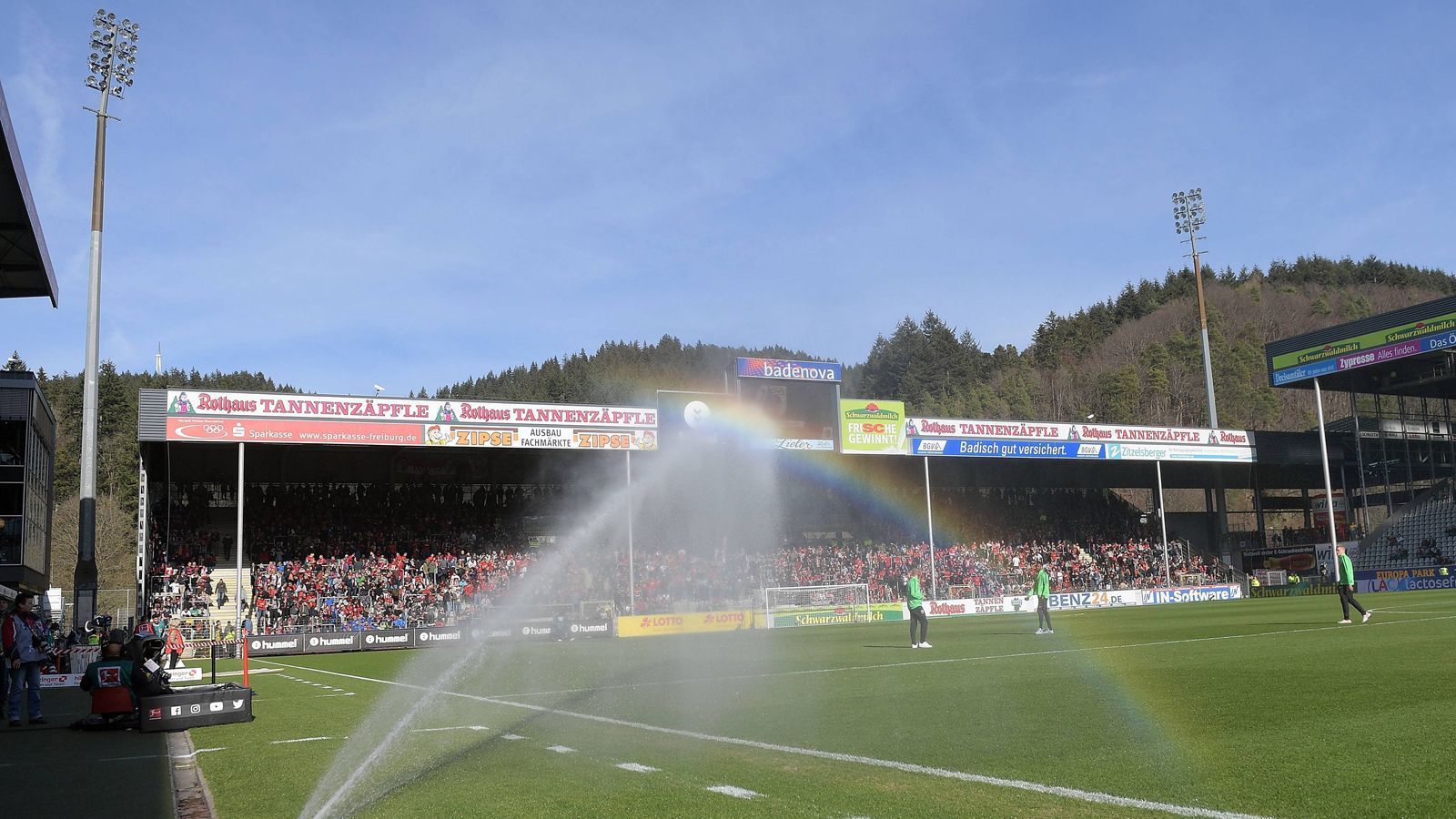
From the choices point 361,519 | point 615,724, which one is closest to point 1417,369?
point 361,519

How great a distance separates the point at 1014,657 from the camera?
20.4 metres

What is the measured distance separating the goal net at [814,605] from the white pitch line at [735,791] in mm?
36363

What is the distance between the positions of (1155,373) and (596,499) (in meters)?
91.9

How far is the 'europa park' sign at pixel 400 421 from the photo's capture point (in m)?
39.8

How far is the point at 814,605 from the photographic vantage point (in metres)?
46.9

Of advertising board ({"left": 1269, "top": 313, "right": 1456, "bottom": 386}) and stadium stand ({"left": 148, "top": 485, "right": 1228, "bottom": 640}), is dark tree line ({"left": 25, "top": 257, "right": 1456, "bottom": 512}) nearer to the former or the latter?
stadium stand ({"left": 148, "top": 485, "right": 1228, "bottom": 640})

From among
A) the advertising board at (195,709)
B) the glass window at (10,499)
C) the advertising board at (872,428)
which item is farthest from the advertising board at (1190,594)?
the glass window at (10,499)

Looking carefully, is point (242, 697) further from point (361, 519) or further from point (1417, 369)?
point (1417, 369)

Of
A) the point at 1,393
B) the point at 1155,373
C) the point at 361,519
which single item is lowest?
the point at 361,519

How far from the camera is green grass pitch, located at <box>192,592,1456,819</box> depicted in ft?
25.1

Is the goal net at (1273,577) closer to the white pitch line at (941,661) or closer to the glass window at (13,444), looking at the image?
the white pitch line at (941,661)

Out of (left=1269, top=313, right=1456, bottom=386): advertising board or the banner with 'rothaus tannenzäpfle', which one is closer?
the banner with 'rothaus tannenzäpfle'

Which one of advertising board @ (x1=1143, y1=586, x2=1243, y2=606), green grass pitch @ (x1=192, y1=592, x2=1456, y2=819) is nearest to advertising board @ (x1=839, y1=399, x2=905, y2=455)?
advertising board @ (x1=1143, y1=586, x2=1243, y2=606)

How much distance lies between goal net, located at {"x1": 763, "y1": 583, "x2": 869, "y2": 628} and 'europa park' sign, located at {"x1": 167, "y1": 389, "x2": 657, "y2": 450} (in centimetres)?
876
